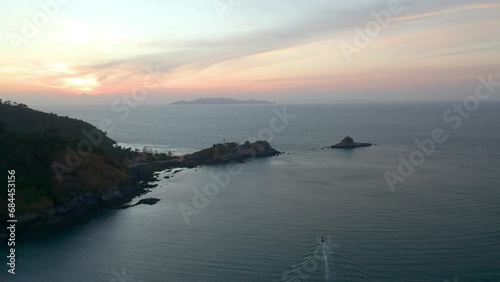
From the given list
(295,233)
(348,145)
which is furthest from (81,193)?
(348,145)

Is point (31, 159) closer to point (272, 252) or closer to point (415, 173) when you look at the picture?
point (272, 252)

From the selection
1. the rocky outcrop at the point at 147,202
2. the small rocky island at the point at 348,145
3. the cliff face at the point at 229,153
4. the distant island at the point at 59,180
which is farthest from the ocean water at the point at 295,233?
the small rocky island at the point at 348,145

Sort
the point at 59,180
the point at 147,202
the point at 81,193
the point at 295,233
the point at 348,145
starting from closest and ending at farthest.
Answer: the point at 295,233, the point at 59,180, the point at 81,193, the point at 147,202, the point at 348,145

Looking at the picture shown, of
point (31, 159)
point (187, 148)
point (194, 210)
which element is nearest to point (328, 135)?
point (187, 148)

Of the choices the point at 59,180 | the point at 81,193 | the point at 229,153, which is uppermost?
the point at 229,153

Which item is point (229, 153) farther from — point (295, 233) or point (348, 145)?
point (295, 233)

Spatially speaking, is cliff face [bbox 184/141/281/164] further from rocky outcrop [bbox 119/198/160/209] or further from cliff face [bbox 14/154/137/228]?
rocky outcrop [bbox 119/198/160/209]

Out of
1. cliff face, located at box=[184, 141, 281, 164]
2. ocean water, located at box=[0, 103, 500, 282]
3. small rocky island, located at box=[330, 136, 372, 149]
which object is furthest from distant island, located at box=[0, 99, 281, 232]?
small rocky island, located at box=[330, 136, 372, 149]

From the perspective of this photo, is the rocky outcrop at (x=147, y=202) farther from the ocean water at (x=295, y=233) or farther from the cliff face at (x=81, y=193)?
the cliff face at (x=81, y=193)
